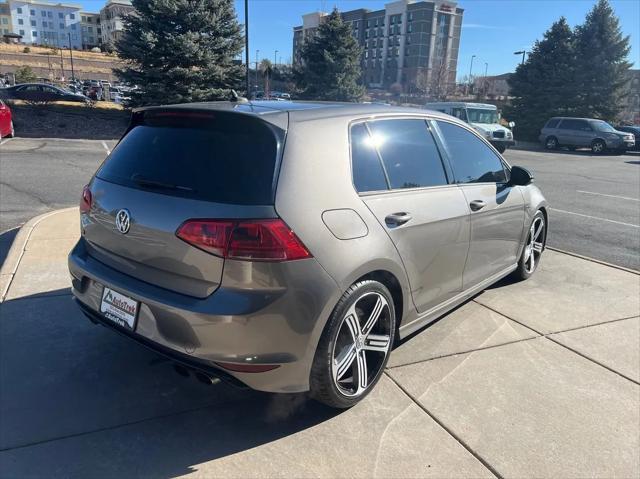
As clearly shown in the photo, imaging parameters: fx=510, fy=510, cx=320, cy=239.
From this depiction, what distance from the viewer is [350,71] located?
27.8 metres

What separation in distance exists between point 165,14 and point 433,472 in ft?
63.3

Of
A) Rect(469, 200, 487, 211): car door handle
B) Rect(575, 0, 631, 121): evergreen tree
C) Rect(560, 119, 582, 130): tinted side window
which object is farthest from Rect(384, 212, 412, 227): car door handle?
Rect(575, 0, 631, 121): evergreen tree

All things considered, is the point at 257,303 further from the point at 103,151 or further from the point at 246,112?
the point at 103,151

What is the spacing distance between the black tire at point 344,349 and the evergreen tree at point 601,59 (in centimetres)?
3514

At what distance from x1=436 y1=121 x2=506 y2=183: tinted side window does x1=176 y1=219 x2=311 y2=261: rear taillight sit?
186cm

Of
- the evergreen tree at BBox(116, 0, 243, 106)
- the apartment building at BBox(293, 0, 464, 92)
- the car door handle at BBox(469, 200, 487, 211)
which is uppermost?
the apartment building at BBox(293, 0, 464, 92)

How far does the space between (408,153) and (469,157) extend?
88 cm

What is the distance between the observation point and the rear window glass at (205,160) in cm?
245

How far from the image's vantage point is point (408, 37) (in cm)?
13038

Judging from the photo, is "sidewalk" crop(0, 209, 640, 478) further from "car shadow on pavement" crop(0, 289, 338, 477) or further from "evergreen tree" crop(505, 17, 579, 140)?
"evergreen tree" crop(505, 17, 579, 140)

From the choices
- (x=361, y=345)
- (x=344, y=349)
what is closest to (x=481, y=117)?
(x=361, y=345)

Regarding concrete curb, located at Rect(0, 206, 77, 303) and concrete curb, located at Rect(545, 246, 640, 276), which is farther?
concrete curb, located at Rect(545, 246, 640, 276)

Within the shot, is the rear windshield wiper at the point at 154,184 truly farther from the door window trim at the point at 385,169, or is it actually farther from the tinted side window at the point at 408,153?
the tinted side window at the point at 408,153

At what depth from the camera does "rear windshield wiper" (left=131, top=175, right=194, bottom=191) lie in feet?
8.42
